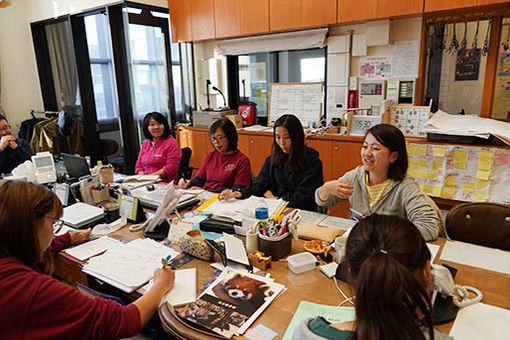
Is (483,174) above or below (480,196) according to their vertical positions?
above

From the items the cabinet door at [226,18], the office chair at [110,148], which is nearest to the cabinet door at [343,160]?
the cabinet door at [226,18]

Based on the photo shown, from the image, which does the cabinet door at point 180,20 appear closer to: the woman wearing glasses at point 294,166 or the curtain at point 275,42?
the curtain at point 275,42

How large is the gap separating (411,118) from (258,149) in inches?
67.4

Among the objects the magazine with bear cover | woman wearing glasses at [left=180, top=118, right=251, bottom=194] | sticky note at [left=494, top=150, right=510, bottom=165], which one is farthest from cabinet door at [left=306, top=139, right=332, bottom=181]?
the magazine with bear cover

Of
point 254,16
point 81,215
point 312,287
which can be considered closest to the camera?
point 312,287

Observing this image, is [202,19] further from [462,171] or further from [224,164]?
[462,171]

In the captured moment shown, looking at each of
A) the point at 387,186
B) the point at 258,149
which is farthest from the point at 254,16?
the point at 387,186

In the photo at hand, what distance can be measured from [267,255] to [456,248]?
824mm

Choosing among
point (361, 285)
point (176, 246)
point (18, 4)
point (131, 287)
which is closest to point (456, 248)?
point (361, 285)

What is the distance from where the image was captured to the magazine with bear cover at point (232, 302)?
1104 mm

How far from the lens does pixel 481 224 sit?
168 cm

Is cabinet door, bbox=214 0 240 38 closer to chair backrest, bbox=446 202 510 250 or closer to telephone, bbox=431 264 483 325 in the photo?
chair backrest, bbox=446 202 510 250

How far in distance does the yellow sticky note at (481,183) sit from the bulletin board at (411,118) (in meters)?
0.62

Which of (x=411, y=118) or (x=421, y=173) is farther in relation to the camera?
(x=411, y=118)
